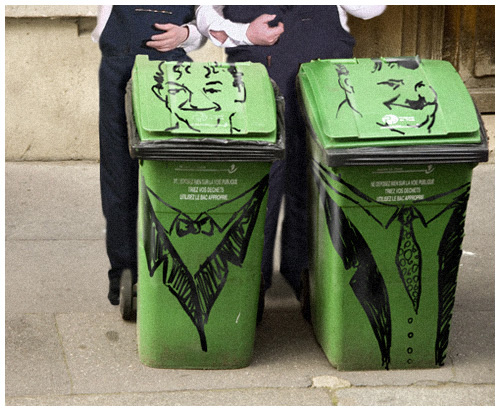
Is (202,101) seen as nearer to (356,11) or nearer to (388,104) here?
(388,104)

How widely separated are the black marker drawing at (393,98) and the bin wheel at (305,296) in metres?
1.02

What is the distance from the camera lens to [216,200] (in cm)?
377

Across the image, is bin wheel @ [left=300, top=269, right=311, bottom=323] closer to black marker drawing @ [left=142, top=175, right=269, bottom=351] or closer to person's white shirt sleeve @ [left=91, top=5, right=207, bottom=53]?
black marker drawing @ [left=142, top=175, right=269, bottom=351]

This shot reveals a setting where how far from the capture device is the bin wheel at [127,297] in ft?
14.6

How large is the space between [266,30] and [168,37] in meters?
0.53

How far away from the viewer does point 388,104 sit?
12.6ft

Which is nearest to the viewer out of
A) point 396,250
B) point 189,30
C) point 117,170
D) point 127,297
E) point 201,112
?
point 201,112

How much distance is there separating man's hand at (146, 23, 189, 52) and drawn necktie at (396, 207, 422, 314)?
163 centimetres

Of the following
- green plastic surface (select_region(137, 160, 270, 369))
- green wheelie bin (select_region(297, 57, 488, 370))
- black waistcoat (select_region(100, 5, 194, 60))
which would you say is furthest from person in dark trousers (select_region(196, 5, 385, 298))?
green plastic surface (select_region(137, 160, 270, 369))

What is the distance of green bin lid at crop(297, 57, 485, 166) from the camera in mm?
3725

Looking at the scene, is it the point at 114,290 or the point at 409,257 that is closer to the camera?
the point at 409,257

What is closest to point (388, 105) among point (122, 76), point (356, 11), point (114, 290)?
point (356, 11)

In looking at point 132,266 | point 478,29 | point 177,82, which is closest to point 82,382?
point 132,266

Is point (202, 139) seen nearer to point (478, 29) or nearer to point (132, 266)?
point (132, 266)
